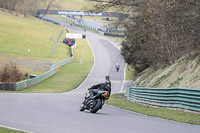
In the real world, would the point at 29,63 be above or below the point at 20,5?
below

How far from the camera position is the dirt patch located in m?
57.7

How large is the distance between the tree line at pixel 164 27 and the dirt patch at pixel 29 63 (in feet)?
53.5

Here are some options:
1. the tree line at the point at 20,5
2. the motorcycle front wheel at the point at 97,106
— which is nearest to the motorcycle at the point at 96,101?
the motorcycle front wheel at the point at 97,106

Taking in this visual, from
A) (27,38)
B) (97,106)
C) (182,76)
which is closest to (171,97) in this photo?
(182,76)

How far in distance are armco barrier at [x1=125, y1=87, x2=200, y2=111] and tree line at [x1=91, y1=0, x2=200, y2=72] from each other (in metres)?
3.11

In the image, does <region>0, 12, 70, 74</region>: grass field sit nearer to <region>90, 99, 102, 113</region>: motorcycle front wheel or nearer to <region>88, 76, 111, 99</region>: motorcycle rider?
<region>88, 76, 111, 99</region>: motorcycle rider

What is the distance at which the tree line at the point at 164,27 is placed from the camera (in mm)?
19072

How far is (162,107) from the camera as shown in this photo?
19266 mm

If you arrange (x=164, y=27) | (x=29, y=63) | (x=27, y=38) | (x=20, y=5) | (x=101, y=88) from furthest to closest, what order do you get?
1. (x=20, y=5)
2. (x=27, y=38)
3. (x=29, y=63)
4. (x=164, y=27)
5. (x=101, y=88)

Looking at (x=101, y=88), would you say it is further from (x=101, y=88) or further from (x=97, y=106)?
(x=97, y=106)

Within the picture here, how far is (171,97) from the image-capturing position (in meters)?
18.4

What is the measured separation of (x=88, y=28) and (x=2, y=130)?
136005mm

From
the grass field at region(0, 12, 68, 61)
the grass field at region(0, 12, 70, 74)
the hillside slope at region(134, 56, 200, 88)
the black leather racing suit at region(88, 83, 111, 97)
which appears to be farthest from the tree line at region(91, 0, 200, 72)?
the grass field at region(0, 12, 68, 61)

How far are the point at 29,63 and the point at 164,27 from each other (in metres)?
37.7
